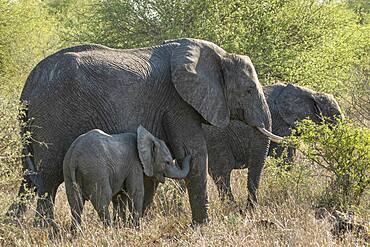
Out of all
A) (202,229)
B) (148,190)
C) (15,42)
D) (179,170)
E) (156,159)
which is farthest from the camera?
(15,42)

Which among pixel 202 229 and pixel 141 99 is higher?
pixel 141 99

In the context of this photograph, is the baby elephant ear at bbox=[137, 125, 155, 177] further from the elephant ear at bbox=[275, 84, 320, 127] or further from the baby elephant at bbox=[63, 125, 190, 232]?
the elephant ear at bbox=[275, 84, 320, 127]

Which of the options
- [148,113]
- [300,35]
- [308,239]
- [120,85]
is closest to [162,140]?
[148,113]

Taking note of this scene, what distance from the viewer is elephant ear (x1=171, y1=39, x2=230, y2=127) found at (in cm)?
633

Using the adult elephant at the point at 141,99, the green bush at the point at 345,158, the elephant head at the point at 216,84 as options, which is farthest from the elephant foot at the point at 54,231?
the green bush at the point at 345,158

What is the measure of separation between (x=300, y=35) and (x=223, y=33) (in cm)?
185

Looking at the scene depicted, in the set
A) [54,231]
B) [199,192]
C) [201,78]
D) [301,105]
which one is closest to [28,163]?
[54,231]

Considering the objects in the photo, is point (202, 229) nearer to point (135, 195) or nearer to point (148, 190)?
point (135, 195)

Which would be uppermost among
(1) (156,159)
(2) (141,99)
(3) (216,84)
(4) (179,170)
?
(3) (216,84)

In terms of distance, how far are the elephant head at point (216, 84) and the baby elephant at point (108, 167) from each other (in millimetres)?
532

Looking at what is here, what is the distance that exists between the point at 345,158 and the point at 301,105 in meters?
2.63

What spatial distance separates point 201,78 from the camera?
6465mm

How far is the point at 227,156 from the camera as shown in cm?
837

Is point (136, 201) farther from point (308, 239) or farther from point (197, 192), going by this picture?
point (308, 239)
